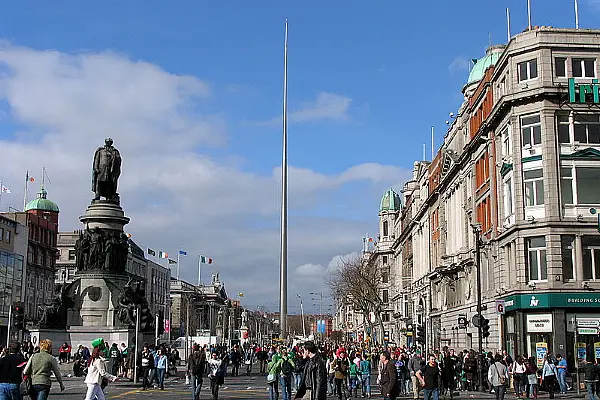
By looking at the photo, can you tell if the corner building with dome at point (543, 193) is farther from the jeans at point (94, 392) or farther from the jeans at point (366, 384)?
the jeans at point (94, 392)

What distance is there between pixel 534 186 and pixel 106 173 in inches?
975

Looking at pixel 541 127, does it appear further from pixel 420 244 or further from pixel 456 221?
pixel 420 244

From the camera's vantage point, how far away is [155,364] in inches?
1339

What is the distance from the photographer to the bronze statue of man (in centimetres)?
4584

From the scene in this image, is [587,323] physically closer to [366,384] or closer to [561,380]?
[561,380]

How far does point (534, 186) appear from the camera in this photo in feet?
147

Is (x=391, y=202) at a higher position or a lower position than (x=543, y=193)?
higher

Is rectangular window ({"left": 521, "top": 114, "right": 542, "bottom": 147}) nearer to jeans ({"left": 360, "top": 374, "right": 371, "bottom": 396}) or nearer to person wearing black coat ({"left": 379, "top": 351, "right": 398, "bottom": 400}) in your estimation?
jeans ({"left": 360, "top": 374, "right": 371, "bottom": 396})

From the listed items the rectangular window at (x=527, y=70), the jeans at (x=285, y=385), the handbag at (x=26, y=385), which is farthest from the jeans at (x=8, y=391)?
the rectangular window at (x=527, y=70)

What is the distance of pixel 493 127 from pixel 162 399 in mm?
31166

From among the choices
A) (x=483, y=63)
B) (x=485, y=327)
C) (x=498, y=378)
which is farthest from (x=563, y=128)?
(x=483, y=63)

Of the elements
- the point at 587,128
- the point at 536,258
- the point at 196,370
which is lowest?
the point at 196,370

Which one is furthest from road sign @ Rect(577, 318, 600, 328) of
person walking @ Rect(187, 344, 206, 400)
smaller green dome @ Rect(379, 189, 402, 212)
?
smaller green dome @ Rect(379, 189, 402, 212)

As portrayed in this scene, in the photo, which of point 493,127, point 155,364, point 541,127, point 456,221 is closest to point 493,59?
point 456,221
